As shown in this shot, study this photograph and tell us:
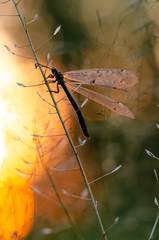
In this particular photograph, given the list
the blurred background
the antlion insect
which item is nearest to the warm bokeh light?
the blurred background

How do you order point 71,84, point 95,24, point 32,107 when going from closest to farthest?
point 71,84 → point 32,107 → point 95,24

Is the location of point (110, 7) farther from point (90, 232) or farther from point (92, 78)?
point (90, 232)

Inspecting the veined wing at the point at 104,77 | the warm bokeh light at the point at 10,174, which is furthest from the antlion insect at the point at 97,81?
the warm bokeh light at the point at 10,174

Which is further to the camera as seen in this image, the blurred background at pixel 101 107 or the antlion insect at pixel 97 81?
the blurred background at pixel 101 107

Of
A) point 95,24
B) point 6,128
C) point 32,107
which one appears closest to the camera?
point 6,128

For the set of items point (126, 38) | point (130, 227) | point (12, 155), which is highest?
point (126, 38)

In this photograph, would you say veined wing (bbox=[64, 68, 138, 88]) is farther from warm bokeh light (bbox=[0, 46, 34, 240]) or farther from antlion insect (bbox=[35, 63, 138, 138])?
warm bokeh light (bbox=[0, 46, 34, 240])

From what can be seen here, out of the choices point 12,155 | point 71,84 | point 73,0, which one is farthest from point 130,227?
point 73,0

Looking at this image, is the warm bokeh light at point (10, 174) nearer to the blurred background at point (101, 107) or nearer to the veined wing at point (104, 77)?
the blurred background at point (101, 107)
